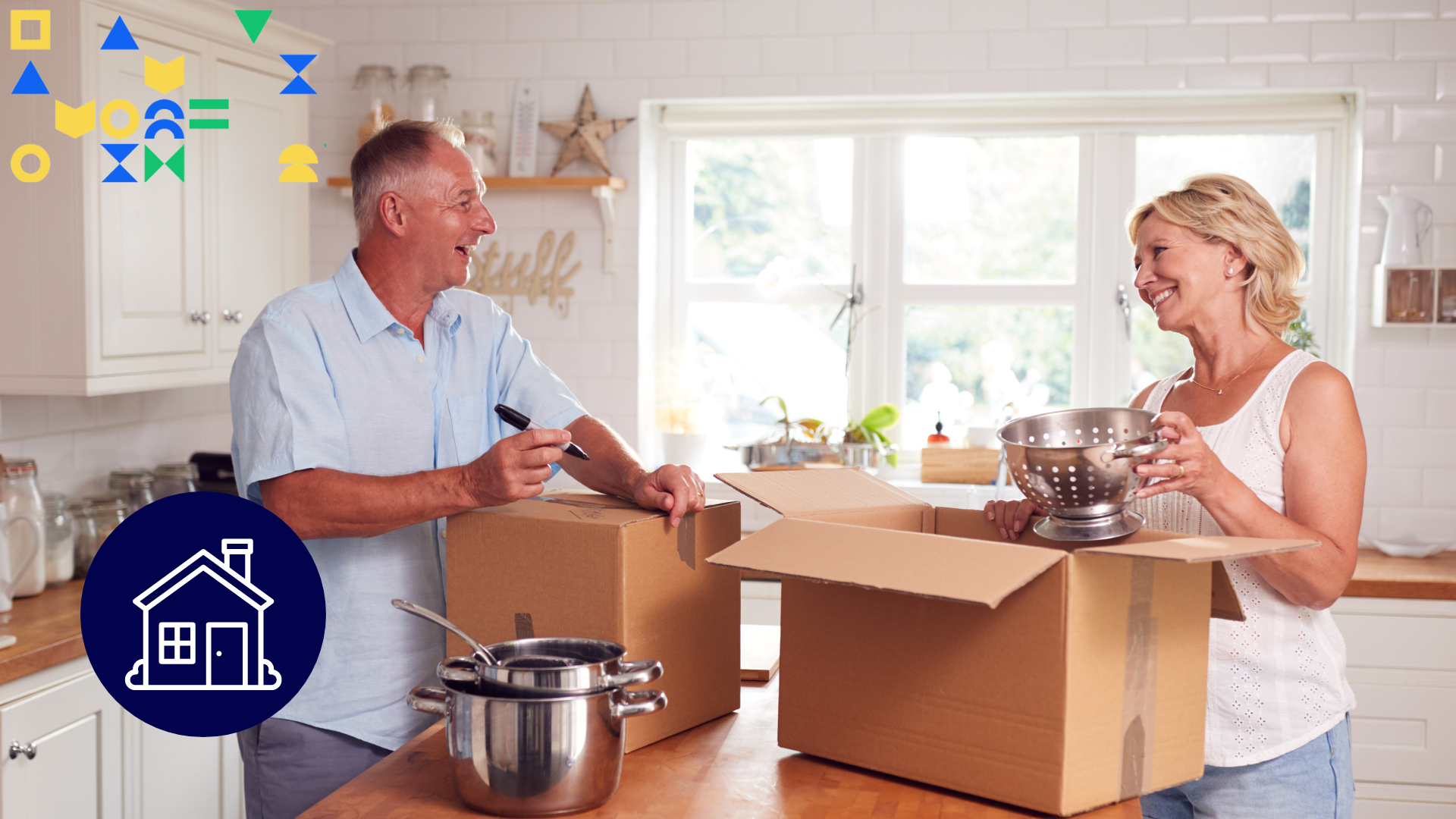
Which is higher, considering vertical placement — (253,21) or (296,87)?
(253,21)

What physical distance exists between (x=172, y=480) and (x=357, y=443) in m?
1.68

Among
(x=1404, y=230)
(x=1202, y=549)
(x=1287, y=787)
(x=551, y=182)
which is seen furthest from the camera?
(x=551, y=182)

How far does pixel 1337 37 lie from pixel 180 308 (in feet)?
10.3

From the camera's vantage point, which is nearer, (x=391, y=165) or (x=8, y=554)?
(x=391, y=165)

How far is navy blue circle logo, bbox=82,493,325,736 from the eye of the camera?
60.8 inches

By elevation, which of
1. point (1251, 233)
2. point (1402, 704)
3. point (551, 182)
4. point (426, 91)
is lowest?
point (1402, 704)

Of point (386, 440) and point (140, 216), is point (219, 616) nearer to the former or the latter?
point (386, 440)

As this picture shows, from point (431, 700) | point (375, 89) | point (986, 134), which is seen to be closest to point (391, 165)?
point (431, 700)

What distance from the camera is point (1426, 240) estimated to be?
10.3 feet

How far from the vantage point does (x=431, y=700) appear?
3.61ft

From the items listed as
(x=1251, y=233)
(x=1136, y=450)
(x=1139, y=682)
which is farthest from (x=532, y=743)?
(x=1251, y=233)

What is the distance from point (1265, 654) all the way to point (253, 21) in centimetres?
267

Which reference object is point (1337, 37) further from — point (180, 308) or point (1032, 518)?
point (180, 308)

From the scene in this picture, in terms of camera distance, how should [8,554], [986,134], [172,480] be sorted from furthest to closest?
[986,134] < [172,480] < [8,554]
